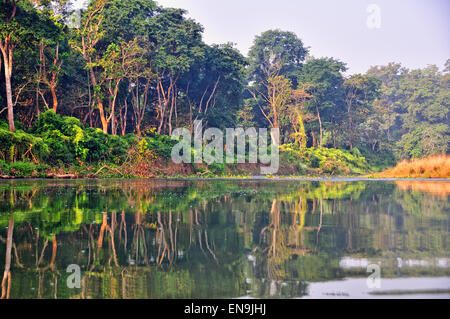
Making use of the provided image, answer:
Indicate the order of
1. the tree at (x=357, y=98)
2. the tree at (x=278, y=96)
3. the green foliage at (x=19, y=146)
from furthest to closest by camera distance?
the tree at (x=357, y=98), the tree at (x=278, y=96), the green foliage at (x=19, y=146)

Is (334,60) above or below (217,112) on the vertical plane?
above

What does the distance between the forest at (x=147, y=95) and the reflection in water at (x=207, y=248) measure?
1381 cm

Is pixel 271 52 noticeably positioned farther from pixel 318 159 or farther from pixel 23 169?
pixel 23 169

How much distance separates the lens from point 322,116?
1983 inches

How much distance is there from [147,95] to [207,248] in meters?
34.4

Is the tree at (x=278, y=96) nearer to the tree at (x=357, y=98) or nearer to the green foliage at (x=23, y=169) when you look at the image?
the tree at (x=357, y=98)

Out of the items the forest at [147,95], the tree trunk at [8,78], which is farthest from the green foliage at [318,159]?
the tree trunk at [8,78]

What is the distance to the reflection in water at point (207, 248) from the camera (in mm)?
4379

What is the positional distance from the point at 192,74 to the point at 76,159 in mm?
16451

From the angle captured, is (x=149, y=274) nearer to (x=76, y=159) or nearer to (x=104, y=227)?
(x=104, y=227)

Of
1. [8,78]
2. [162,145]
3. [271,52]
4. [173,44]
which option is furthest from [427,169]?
[271,52]

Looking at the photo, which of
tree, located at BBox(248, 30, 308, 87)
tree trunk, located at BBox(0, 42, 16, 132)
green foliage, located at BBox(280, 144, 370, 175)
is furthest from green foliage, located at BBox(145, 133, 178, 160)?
tree, located at BBox(248, 30, 308, 87)

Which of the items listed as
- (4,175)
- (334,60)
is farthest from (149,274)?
(334,60)

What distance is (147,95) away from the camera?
39312mm
